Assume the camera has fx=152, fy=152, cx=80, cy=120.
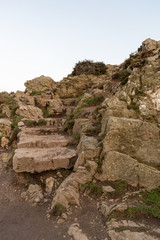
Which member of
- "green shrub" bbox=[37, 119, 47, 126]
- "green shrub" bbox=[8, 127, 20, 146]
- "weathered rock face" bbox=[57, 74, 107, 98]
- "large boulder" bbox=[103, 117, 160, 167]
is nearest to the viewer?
"large boulder" bbox=[103, 117, 160, 167]

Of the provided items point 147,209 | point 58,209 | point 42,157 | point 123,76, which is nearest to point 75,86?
point 123,76

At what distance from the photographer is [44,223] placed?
5727 mm

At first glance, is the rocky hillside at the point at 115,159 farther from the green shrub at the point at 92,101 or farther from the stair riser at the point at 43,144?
the green shrub at the point at 92,101

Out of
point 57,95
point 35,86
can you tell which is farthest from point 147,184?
point 35,86

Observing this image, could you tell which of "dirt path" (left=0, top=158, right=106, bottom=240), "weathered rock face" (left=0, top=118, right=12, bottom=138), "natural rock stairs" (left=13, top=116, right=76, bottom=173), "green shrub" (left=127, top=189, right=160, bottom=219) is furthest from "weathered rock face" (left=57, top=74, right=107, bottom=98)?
"green shrub" (left=127, top=189, right=160, bottom=219)

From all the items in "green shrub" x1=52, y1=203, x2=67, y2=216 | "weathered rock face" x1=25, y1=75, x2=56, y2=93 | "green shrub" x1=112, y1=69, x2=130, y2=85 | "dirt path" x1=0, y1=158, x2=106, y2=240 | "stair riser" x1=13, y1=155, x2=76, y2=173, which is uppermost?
"weathered rock face" x1=25, y1=75, x2=56, y2=93

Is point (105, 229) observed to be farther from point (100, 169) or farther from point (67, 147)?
point (67, 147)

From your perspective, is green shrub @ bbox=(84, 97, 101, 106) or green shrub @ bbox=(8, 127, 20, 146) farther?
green shrub @ bbox=(84, 97, 101, 106)

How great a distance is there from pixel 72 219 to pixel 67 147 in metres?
5.00

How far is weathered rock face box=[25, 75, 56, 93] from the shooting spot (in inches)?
1092

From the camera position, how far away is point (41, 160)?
8086 mm

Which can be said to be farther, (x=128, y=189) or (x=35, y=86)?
(x=35, y=86)

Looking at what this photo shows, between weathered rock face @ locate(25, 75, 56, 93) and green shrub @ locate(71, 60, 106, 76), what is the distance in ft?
16.9

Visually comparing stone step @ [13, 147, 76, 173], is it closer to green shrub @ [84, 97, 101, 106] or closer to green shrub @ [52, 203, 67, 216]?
green shrub @ [52, 203, 67, 216]
